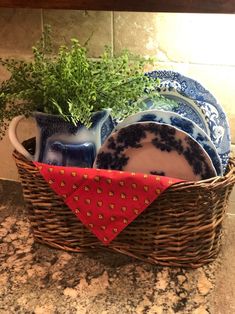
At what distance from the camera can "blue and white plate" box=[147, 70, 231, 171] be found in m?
0.92

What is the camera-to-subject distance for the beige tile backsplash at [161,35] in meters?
0.99

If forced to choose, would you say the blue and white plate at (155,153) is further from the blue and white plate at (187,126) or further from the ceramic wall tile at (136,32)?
the ceramic wall tile at (136,32)

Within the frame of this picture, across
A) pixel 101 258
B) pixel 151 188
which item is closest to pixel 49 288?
pixel 101 258

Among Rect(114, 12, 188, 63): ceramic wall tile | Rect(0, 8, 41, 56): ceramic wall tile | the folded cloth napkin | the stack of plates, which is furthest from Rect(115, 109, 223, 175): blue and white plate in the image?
Rect(0, 8, 41, 56): ceramic wall tile

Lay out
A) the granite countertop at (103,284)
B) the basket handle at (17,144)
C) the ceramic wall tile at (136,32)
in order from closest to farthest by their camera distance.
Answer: the granite countertop at (103,284) → the basket handle at (17,144) → the ceramic wall tile at (136,32)

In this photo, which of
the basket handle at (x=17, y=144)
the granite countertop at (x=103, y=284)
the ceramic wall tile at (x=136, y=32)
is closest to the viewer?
the granite countertop at (x=103, y=284)

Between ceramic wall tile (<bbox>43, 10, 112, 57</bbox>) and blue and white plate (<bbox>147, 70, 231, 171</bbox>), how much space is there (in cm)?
21

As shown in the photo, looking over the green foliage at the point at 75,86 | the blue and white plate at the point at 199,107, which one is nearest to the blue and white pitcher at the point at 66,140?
the green foliage at the point at 75,86

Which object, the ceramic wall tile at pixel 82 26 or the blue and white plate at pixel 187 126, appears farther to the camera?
the ceramic wall tile at pixel 82 26

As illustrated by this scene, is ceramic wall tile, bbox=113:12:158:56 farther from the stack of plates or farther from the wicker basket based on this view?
the wicker basket

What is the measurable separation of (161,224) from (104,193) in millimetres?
124

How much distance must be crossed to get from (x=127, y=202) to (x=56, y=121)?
0.21 metres

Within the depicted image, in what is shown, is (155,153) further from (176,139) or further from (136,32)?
(136,32)

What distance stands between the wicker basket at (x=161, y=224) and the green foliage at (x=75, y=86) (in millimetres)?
129
